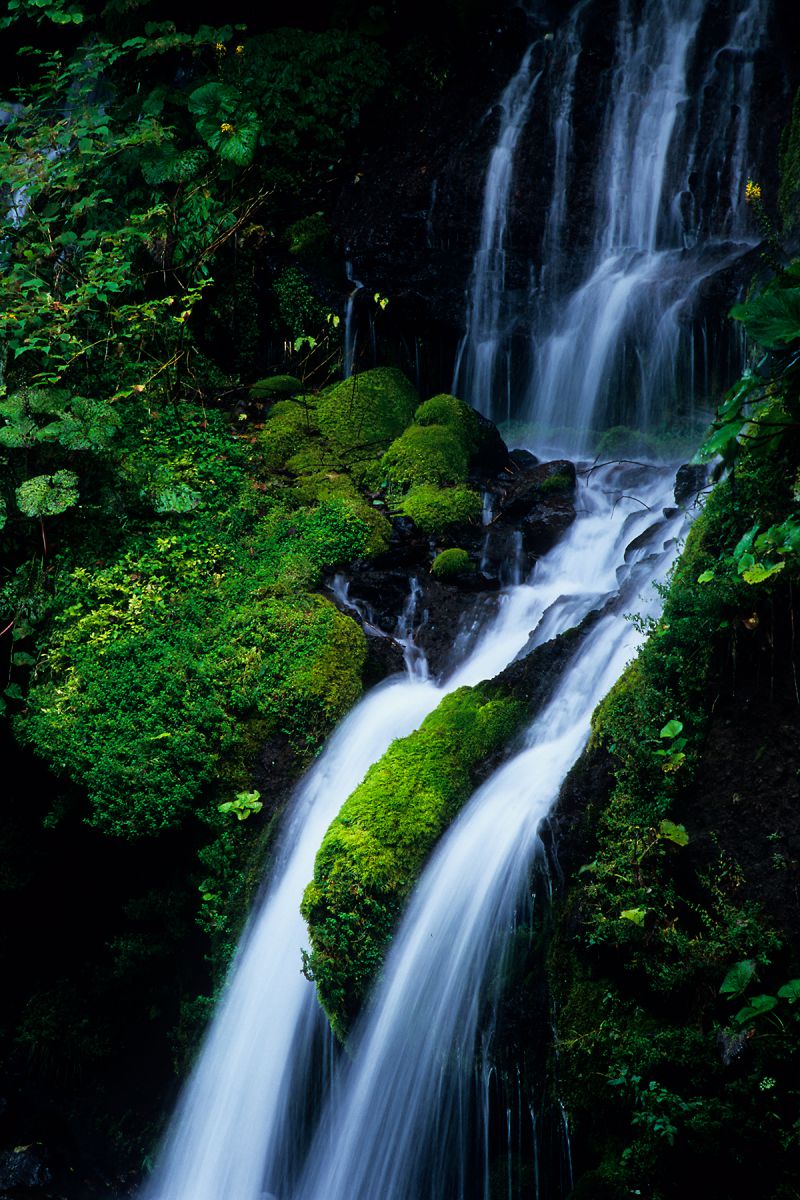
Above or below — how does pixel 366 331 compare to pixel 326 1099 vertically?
above

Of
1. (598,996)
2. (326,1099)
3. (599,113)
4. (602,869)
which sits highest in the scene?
(599,113)

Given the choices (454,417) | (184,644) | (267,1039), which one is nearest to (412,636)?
(184,644)

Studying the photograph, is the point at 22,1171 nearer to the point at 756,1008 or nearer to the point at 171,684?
the point at 171,684

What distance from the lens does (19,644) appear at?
266 inches

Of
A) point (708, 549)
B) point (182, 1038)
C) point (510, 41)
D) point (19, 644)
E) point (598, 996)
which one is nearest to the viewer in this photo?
point (598, 996)

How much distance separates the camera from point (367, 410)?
897cm

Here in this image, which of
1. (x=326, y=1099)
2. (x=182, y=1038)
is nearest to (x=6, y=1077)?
(x=182, y=1038)

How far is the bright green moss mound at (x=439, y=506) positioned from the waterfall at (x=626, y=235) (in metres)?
1.89

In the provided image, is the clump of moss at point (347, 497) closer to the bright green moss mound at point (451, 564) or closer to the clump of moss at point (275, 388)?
the bright green moss mound at point (451, 564)

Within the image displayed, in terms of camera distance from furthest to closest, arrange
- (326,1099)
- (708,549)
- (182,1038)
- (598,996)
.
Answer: (182,1038) < (326,1099) < (708,549) < (598,996)

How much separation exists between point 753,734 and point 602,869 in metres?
0.84

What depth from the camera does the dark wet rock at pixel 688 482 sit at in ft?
22.7

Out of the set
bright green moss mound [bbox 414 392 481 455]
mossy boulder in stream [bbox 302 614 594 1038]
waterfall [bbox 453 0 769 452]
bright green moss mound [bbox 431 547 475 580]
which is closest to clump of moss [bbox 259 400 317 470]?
bright green moss mound [bbox 414 392 481 455]

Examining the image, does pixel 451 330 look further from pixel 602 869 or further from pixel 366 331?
pixel 602 869
